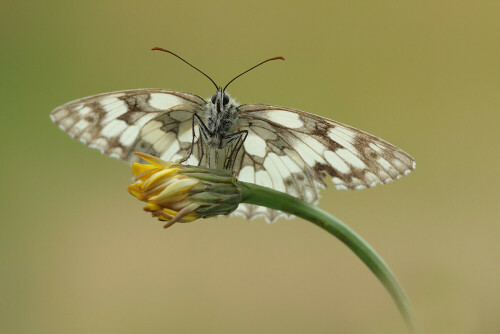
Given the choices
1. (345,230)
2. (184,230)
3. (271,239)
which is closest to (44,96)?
(184,230)

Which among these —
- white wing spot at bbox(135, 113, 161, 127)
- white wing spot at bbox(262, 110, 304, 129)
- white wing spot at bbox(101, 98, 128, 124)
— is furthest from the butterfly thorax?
white wing spot at bbox(101, 98, 128, 124)

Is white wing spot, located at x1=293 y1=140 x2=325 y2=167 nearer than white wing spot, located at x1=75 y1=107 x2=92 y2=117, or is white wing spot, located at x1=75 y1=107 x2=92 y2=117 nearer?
white wing spot, located at x1=293 y1=140 x2=325 y2=167

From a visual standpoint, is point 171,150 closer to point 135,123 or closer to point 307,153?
point 135,123

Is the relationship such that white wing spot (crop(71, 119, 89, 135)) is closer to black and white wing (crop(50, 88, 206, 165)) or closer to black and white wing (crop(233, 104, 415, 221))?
black and white wing (crop(50, 88, 206, 165))

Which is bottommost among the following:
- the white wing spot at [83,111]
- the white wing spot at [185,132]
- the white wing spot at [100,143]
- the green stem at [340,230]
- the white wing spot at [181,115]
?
the green stem at [340,230]

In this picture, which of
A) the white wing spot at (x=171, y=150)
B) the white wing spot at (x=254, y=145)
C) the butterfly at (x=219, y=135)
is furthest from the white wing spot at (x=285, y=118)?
the white wing spot at (x=171, y=150)

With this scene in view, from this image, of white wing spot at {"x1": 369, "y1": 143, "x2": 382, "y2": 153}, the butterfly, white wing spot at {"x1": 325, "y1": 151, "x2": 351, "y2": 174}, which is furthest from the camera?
the butterfly

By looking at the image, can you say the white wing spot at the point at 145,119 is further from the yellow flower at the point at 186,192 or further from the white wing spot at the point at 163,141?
the yellow flower at the point at 186,192

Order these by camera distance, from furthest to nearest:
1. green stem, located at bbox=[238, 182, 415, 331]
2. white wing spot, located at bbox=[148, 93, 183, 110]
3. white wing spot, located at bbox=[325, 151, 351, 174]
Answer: white wing spot, located at bbox=[148, 93, 183, 110] < white wing spot, located at bbox=[325, 151, 351, 174] < green stem, located at bbox=[238, 182, 415, 331]
